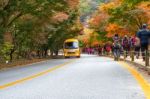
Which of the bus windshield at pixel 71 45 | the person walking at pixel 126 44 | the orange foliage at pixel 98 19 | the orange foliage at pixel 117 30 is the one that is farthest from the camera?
the bus windshield at pixel 71 45

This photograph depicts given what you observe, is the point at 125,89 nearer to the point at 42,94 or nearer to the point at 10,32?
the point at 42,94

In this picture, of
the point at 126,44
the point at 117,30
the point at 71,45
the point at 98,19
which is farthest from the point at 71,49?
the point at 126,44

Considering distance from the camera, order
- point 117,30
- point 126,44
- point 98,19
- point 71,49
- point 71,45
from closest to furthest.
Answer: point 126,44 → point 117,30 → point 71,49 → point 71,45 → point 98,19

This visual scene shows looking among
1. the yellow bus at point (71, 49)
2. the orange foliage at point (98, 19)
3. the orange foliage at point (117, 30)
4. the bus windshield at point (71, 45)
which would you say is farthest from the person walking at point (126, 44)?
the bus windshield at point (71, 45)

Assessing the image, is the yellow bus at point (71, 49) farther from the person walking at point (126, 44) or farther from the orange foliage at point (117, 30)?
the person walking at point (126, 44)

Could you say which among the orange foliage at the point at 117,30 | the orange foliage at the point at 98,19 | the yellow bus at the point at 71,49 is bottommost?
the yellow bus at the point at 71,49

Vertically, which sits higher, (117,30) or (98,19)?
(98,19)

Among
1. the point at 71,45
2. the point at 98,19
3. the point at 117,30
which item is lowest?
the point at 71,45

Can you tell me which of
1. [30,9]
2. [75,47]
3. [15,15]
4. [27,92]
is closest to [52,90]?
[27,92]

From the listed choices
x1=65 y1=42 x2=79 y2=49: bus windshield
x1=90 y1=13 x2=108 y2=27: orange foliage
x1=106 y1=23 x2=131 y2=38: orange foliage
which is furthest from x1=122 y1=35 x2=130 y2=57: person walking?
x1=65 y1=42 x2=79 y2=49: bus windshield

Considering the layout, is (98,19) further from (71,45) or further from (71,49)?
(71,49)

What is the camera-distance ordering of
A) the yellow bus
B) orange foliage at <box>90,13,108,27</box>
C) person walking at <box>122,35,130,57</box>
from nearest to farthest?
person walking at <box>122,35,130,57</box> → orange foliage at <box>90,13,108,27</box> → the yellow bus

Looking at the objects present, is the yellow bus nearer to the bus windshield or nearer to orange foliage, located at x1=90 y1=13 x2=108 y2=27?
the bus windshield

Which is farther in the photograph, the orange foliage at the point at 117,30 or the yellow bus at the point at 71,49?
the yellow bus at the point at 71,49
